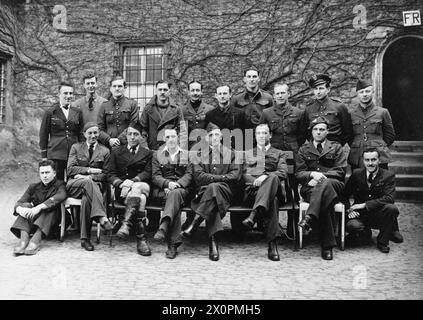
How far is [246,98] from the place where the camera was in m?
6.24

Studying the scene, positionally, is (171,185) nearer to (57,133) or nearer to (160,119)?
(160,119)

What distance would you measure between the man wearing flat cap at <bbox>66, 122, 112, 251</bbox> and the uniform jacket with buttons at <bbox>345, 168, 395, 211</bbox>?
9.15ft

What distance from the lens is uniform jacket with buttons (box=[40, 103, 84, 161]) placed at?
241 inches

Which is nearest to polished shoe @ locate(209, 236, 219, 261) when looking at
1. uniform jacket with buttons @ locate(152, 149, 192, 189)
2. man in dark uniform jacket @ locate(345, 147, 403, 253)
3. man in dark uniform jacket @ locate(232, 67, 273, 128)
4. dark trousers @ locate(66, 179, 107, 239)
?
uniform jacket with buttons @ locate(152, 149, 192, 189)

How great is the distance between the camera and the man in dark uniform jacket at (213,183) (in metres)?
5.02

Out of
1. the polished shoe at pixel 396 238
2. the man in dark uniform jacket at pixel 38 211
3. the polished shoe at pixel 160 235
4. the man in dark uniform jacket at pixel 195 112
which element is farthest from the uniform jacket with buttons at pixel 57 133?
the polished shoe at pixel 396 238

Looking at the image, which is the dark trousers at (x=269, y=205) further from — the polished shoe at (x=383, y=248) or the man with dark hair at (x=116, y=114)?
the man with dark hair at (x=116, y=114)

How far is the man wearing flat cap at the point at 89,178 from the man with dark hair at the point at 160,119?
596mm

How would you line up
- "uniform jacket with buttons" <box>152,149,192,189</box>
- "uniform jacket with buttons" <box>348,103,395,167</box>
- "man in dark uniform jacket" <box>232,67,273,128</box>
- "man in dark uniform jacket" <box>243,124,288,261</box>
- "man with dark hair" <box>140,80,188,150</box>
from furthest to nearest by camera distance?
"man in dark uniform jacket" <box>232,67,273,128</box> → "man with dark hair" <box>140,80,188,150</box> → "uniform jacket with buttons" <box>348,103,395,167</box> → "uniform jacket with buttons" <box>152,149,192,189</box> → "man in dark uniform jacket" <box>243,124,288,261</box>

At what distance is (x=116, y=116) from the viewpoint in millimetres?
6168

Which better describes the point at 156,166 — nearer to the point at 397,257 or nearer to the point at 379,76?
the point at 397,257

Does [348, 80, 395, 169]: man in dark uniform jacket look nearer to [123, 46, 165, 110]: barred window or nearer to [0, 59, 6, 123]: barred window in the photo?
[123, 46, 165, 110]: barred window

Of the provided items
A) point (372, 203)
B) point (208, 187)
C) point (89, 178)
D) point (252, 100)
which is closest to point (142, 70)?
point (252, 100)
